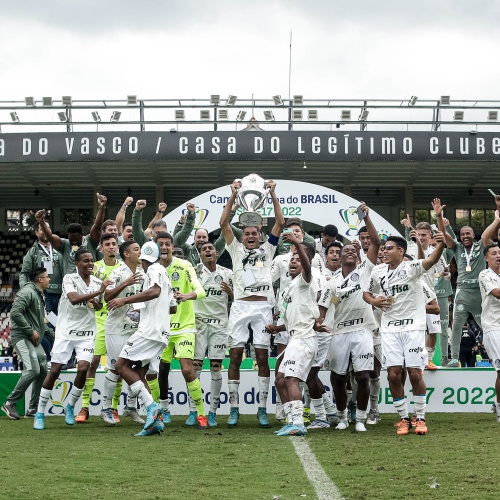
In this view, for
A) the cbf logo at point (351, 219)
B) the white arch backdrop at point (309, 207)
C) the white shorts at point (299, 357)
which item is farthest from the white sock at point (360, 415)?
the cbf logo at point (351, 219)

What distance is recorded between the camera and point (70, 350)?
10805 millimetres

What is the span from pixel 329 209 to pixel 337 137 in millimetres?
11176

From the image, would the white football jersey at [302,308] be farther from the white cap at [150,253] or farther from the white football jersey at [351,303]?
the white cap at [150,253]

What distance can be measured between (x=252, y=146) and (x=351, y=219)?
1156 centimetres

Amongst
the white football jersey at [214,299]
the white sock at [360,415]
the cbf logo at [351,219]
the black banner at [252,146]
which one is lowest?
the white sock at [360,415]

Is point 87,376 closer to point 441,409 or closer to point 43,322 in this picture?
point 43,322

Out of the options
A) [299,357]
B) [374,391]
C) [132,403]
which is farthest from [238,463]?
[132,403]

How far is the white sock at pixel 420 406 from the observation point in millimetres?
9680

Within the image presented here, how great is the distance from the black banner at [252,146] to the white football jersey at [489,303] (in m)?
17.2

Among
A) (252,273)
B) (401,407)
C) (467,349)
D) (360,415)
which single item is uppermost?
(252,273)

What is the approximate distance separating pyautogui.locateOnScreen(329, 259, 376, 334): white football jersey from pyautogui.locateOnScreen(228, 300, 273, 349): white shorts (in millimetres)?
764

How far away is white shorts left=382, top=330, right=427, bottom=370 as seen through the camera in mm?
9641

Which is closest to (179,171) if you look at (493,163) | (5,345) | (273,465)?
(5,345)

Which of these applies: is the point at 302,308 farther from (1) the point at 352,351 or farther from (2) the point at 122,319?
(2) the point at 122,319
